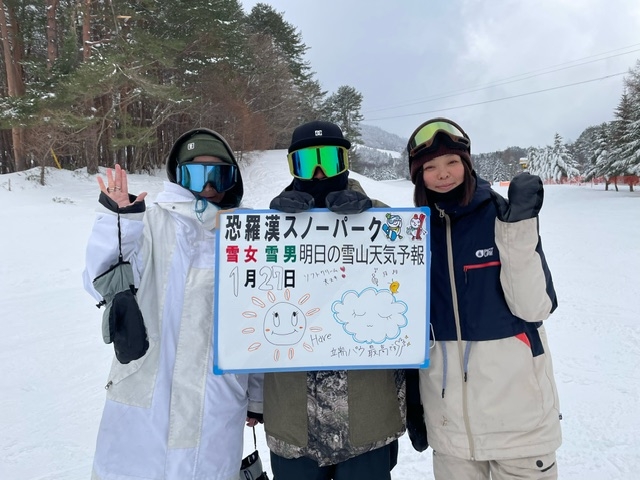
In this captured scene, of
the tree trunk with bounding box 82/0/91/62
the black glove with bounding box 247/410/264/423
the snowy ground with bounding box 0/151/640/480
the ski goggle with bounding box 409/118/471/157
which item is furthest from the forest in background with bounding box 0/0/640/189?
the black glove with bounding box 247/410/264/423

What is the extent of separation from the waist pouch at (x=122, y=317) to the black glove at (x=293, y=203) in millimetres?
811

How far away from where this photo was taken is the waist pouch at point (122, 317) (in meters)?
1.89

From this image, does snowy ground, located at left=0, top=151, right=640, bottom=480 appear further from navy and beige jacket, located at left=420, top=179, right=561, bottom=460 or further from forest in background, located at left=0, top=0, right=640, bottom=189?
forest in background, located at left=0, top=0, right=640, bottom=189

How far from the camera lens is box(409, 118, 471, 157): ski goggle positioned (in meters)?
2.09

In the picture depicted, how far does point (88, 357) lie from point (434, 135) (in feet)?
16.7

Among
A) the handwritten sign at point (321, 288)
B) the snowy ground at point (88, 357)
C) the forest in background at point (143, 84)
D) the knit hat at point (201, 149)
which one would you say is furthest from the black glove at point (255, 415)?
the forest in background at point (143, 84)

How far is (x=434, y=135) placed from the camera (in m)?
2.10

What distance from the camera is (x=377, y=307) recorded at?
6.98ft

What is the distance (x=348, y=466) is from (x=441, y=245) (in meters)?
1.23

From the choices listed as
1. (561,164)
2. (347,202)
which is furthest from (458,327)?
(561,164)

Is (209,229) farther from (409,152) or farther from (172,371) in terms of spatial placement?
(409,152)

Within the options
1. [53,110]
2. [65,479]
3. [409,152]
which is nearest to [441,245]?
[409,152]

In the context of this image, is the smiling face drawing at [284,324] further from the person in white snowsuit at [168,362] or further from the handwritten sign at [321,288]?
the person in white snowsuit at [168,362]

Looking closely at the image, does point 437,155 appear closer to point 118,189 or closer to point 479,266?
point 479,266
